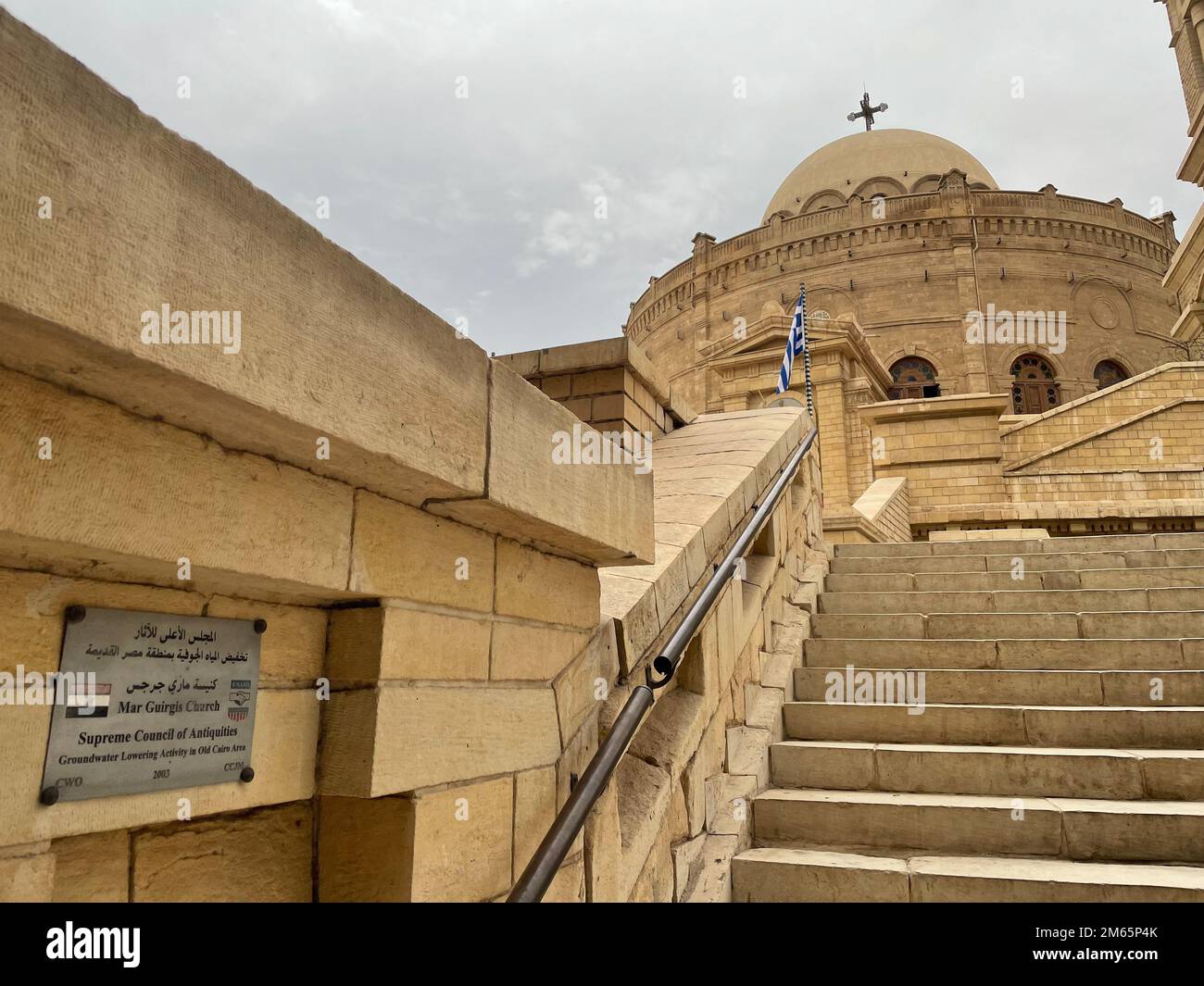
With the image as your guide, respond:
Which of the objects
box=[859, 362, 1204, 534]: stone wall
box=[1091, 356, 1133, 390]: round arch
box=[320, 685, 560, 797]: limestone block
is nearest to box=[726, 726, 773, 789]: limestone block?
box=[320, 685, 560, 797]: limestone block

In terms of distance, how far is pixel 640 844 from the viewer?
A: 9.29 feet

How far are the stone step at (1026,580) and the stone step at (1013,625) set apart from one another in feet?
2.54

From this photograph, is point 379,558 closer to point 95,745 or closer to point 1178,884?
point 95,745

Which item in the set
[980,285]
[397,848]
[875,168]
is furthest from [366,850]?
[875,168]

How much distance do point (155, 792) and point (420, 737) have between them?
0.57m

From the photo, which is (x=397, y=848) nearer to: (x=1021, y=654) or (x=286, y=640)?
(x=286, y=640)

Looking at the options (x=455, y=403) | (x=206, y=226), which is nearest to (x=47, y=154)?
(x=206, y=226)

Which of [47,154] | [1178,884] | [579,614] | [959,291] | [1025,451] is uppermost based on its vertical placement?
[959,291]

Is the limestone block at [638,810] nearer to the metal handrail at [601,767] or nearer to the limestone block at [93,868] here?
the metal handrail at [601,767]

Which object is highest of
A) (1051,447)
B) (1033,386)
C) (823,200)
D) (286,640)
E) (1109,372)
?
(823,200)

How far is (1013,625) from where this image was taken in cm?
552

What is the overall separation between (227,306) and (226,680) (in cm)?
73

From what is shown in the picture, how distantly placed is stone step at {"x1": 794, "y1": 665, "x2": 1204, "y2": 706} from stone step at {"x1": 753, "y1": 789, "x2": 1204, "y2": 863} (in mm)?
917

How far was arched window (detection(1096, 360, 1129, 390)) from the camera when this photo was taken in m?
27.6
